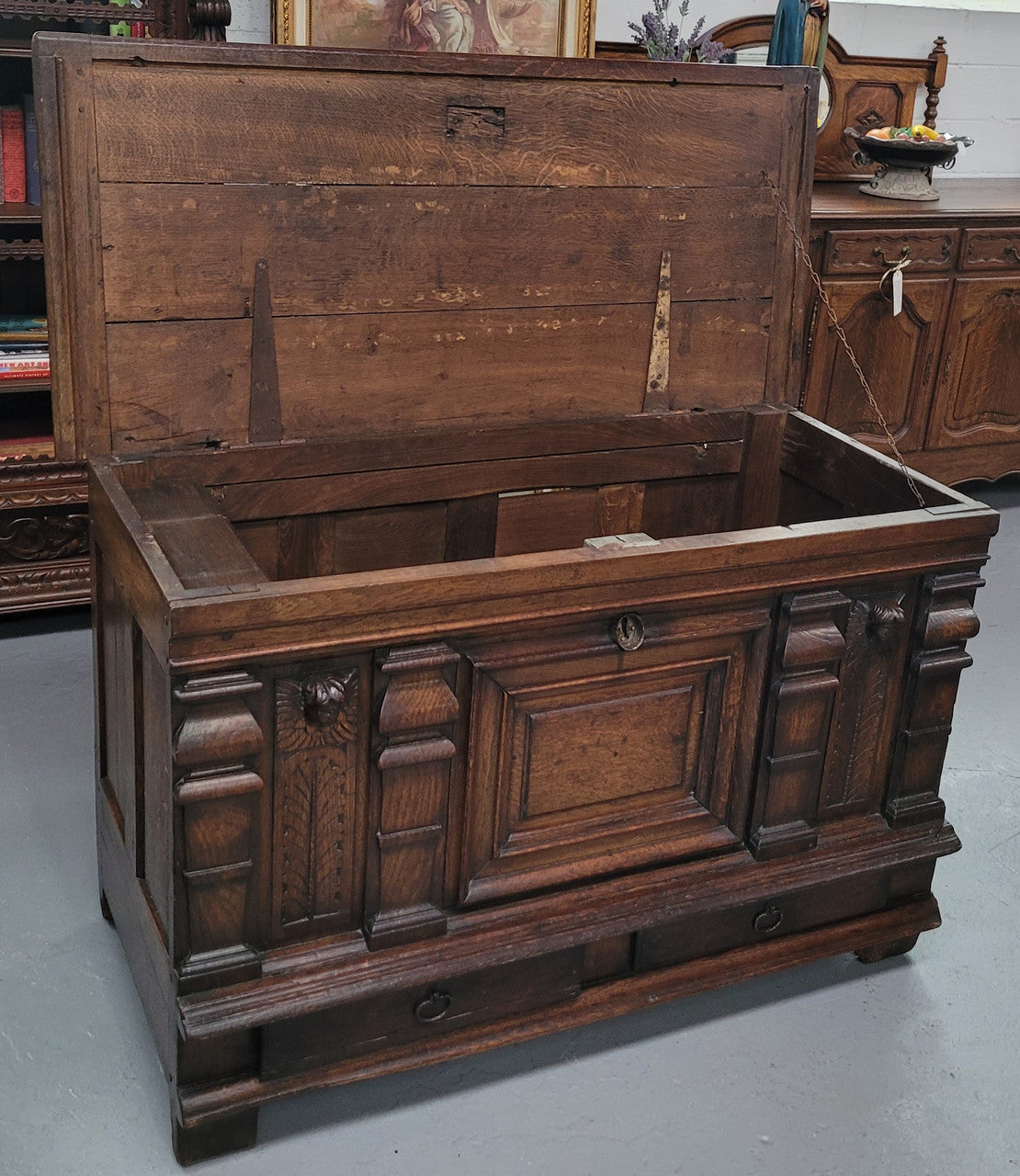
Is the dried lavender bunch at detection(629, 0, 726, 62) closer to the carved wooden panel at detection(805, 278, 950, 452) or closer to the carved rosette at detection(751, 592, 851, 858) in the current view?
the carved wooden panel at detection(805, 278, 950, 452)

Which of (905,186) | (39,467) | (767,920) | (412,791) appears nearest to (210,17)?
(39,467)

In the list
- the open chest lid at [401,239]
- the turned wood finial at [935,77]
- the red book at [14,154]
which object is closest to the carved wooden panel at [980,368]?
the turned wood finial at [935,77]

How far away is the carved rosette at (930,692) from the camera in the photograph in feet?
6.84

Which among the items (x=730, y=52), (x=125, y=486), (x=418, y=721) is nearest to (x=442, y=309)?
(x=125, y=486)

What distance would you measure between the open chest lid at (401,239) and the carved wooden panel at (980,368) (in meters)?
1.83

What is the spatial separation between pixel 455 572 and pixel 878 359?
2.69 metres

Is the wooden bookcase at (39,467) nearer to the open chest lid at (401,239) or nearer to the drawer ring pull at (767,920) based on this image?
the open chest lid at (401,239)

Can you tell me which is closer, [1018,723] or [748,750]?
[748,750]

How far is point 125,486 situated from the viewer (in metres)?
A: 2.03

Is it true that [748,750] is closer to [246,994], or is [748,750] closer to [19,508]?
[246,994]

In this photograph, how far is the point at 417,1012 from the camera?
1900mm

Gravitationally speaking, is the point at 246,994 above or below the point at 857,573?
below

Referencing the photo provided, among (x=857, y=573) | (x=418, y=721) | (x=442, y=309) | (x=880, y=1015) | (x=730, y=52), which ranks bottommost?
(x=880, y=1015)

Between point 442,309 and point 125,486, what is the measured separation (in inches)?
22.6
